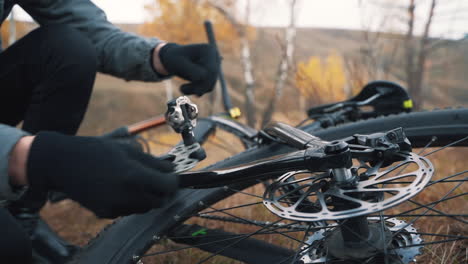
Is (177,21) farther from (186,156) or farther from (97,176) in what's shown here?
(97,176)

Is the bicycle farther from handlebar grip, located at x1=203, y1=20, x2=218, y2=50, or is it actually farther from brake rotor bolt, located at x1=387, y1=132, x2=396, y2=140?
handlebar grip, located at x1=203, y1=20, x2=218, y2=50

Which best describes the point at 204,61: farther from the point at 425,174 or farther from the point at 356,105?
the point at 425,174

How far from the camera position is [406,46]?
10297mm

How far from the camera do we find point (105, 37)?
1429 mm

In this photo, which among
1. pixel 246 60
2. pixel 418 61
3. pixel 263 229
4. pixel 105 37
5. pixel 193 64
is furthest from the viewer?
pixel 246 60

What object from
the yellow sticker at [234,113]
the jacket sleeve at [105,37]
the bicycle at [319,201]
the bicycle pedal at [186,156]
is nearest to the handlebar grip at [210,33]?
the yellow sticker at [234,113]

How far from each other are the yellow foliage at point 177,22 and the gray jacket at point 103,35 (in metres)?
16.2

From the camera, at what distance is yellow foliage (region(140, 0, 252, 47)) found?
1759 cm

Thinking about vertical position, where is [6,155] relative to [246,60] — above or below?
above

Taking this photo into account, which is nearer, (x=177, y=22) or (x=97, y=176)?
(x=97, y=176)

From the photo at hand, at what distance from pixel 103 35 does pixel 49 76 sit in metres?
0.32

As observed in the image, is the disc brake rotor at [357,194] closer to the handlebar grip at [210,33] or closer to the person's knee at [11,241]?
the person's knee at [11,241]

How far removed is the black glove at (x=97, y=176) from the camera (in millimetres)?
661

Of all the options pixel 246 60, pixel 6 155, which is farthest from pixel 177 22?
pixel 6 155
